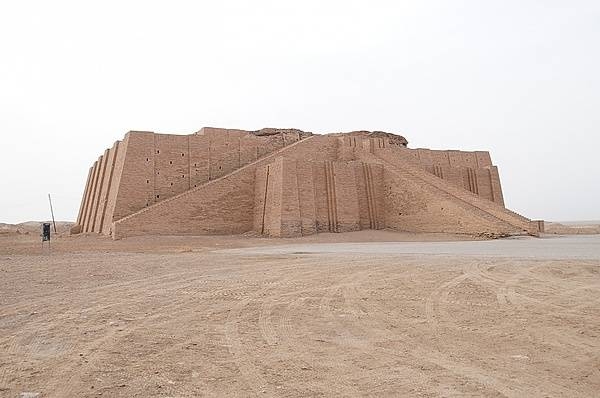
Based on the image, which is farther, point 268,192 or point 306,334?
point 268,192

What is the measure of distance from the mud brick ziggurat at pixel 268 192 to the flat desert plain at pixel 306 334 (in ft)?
40.3

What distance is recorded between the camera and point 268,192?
850 inches

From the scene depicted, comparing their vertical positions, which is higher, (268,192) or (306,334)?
(268,192)

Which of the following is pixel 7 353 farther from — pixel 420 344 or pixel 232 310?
pixel 420 344

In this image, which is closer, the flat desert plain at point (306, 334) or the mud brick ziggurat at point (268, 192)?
the flat desert plain at point (306, 334)

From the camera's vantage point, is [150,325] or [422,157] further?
[422,157]

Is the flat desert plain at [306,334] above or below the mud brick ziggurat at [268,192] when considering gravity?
below

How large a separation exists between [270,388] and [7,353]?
2117 millimetres

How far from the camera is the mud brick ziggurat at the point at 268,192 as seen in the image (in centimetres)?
2019

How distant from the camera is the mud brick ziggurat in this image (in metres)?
20.2

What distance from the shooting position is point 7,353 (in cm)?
347

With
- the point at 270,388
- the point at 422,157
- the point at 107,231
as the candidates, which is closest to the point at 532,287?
the point at 270,388

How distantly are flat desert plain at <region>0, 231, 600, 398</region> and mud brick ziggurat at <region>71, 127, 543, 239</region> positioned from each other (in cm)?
1229

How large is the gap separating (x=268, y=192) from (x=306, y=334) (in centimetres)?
1769
